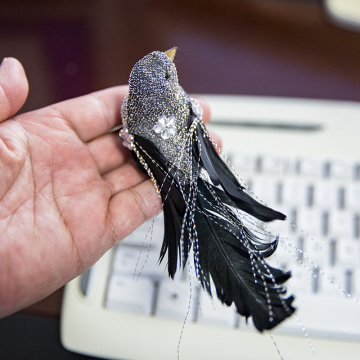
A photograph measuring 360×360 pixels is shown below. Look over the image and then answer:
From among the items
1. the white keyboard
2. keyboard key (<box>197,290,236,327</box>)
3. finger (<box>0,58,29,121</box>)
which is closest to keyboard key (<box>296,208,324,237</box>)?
the white keyboard

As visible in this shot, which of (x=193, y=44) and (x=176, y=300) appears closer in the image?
(x=176, y=300)

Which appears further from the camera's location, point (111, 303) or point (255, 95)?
point (255, 95)

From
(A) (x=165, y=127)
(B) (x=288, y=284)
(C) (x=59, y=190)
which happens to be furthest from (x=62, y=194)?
(B) (x=288, y=284)

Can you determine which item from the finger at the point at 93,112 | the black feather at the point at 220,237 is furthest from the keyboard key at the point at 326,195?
the finger at the point at 93,112

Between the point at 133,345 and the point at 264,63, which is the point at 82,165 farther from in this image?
the point at 264,63

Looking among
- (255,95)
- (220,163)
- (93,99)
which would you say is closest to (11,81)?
(93,99)

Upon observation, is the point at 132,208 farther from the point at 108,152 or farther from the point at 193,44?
the point at 193,44

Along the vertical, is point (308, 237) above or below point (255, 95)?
below
